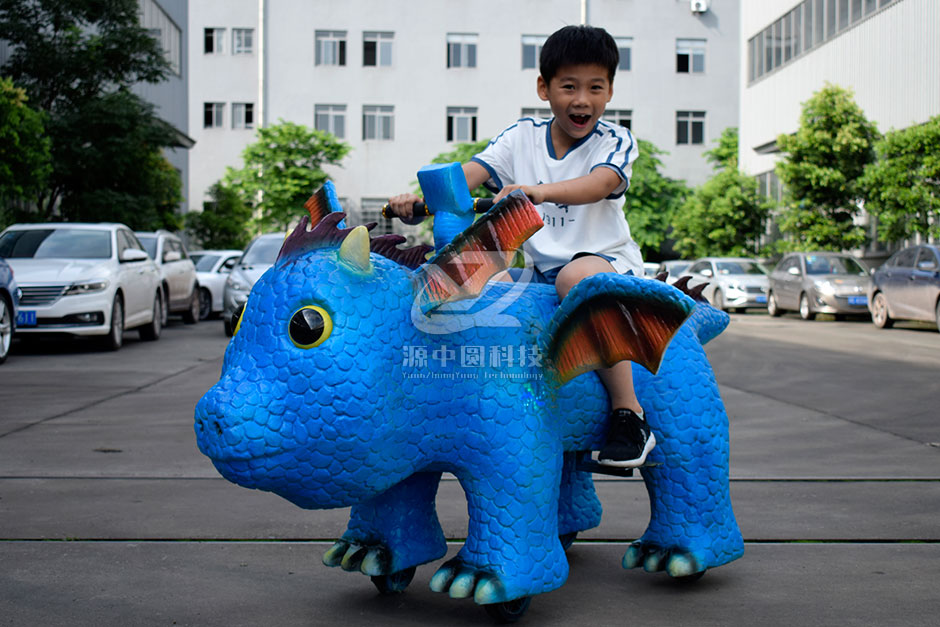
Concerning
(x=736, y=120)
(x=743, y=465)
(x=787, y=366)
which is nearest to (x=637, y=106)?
(x=736, y=120)

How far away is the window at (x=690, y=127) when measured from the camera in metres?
43.1

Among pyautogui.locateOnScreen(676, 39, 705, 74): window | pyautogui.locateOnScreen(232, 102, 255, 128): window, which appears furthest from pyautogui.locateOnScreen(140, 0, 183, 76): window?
pyautogui.locateOnScreen(676, 39, 705, 74): window

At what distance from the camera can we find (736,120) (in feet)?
142

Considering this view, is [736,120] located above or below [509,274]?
above

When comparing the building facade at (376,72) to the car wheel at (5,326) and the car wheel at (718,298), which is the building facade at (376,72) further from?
the car wheel at (5,326)

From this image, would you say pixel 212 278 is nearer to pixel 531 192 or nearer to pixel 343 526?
pixel 343 526

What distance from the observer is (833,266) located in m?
21.1

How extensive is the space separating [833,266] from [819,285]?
3.66 feet

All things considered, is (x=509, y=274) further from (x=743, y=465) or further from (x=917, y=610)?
(x=743, y=465)

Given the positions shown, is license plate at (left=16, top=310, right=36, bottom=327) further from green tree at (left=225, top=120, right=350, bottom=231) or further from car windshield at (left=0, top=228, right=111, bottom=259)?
green tree at (left=225, top=120, right=350, bottom=231)

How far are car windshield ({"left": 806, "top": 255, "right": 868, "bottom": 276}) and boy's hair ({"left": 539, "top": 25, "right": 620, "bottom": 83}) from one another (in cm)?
1898

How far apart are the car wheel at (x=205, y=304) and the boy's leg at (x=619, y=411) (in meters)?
18.4

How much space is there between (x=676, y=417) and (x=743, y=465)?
2682mm

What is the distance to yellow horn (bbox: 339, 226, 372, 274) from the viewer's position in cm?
279
